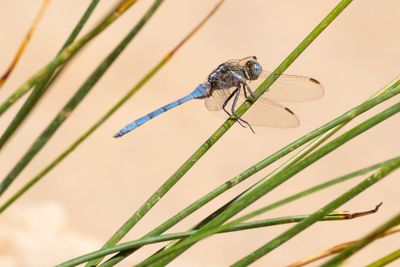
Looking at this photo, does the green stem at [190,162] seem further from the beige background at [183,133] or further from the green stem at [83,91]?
the beige background at [183,133]

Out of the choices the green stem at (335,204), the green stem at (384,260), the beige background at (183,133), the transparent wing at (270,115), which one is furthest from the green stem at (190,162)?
the beige background at (183,133)

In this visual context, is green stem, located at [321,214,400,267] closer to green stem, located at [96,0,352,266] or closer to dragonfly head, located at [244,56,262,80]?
green stem, located at [96,0,352,266]

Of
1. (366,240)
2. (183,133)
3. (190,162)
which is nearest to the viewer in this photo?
(366,240)

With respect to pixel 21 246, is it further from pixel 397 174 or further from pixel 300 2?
pixel 300 2

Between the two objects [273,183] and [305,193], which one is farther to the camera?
[273,183]

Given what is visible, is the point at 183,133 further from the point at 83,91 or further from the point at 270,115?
the point at 83,91

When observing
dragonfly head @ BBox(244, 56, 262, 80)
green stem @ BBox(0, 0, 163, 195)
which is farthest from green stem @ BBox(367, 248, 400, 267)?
dragonfly head @ BBox(244, 56, 262, 80)

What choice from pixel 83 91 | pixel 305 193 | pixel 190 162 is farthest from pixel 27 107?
pixel 305 193
